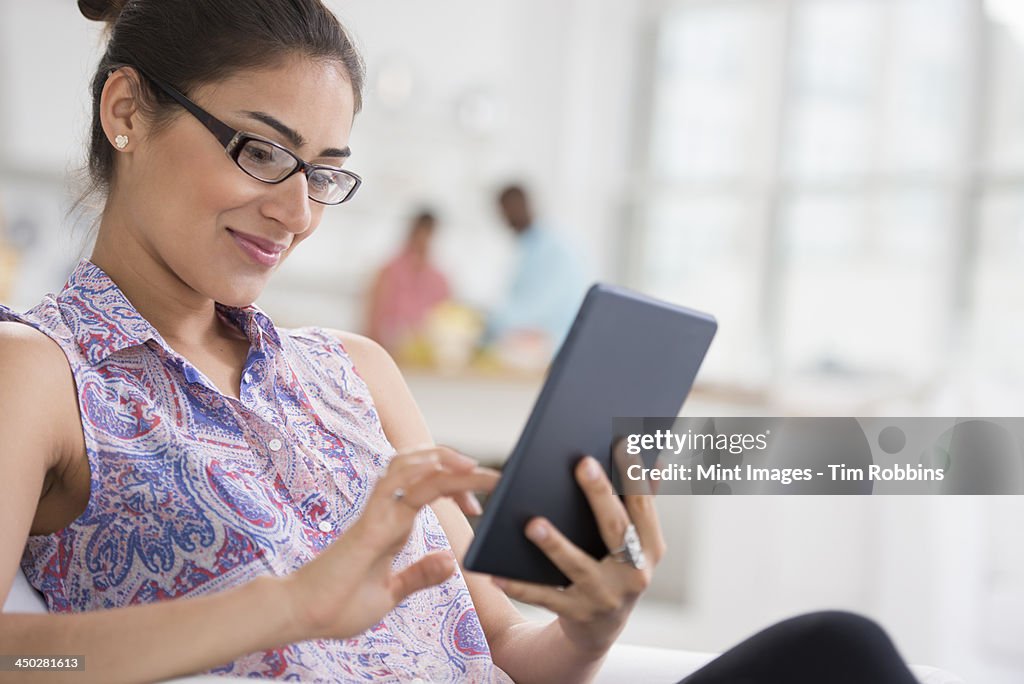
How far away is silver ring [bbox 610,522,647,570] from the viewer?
37.2 inches

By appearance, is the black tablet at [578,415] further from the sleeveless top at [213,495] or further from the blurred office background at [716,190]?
the blurred office background at [716,190]

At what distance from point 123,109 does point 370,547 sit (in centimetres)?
59

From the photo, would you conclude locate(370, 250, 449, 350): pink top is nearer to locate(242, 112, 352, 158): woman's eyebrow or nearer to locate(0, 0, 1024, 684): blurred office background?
locate(0, 0, 1024, 684): blurred office background

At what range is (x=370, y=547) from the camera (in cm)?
87

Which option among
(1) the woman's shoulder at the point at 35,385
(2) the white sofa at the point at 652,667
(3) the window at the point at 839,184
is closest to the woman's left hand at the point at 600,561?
(2) the white sofa at the point at 652,667

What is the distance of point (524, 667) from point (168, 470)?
429 millimetres

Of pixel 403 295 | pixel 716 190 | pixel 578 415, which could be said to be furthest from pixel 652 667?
pixel 716 190

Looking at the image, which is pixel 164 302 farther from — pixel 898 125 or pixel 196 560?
pixel 898 125

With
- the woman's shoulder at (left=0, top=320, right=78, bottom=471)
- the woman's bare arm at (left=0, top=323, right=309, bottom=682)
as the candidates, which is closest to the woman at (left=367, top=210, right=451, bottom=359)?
the woman's shoulder at (left=0, top=320, right=78, bottom=471)

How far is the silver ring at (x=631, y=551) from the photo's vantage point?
0.94 m

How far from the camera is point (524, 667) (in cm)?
118

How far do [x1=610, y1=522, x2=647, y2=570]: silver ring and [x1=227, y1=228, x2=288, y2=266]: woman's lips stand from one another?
1.58ft

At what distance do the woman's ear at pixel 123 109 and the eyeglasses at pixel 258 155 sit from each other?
0.07 feet

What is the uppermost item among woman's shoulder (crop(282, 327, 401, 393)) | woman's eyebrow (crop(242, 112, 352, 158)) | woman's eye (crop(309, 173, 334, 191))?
woman's eyebrow (crop(242, 112, 352, 158))
